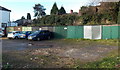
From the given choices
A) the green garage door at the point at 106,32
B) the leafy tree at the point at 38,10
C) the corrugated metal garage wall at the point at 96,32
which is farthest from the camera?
the leafy tree at the point at 38,10

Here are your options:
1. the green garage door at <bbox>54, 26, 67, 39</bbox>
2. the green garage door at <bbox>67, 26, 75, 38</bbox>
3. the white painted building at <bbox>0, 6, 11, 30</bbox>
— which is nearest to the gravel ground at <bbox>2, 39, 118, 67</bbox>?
the green garage door at <bbox>67, 26, 75, 38</bbox>

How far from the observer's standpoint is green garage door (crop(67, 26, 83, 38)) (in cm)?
2533

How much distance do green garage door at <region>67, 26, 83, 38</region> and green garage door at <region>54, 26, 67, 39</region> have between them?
2.23ft

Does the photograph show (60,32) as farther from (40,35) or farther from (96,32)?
(96,32)

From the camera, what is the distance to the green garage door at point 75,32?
25.3 meters

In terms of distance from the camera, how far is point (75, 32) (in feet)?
84.5

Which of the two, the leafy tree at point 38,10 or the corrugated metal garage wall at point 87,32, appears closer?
the corrugated metal garage wall at point 87,32

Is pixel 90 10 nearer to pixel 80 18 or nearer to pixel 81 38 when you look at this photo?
pixel 80 18

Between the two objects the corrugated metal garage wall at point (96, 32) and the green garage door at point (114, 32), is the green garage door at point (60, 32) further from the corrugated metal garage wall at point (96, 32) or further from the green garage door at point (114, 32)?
the green garage door at point (114, 32)

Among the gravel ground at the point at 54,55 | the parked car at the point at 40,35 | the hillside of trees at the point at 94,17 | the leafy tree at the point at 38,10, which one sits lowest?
the gravel ground at the point at 54,55

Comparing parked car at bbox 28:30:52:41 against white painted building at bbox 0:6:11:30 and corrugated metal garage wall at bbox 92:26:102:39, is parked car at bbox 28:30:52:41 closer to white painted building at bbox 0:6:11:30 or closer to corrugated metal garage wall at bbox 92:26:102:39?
corrugated metal garage wall at bbox 92:26:102:39

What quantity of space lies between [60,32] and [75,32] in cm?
260

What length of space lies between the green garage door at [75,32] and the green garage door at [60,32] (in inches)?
26.7

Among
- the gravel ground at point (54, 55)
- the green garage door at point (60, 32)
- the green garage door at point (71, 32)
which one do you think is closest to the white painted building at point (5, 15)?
the green garage door at point (60, 32)
